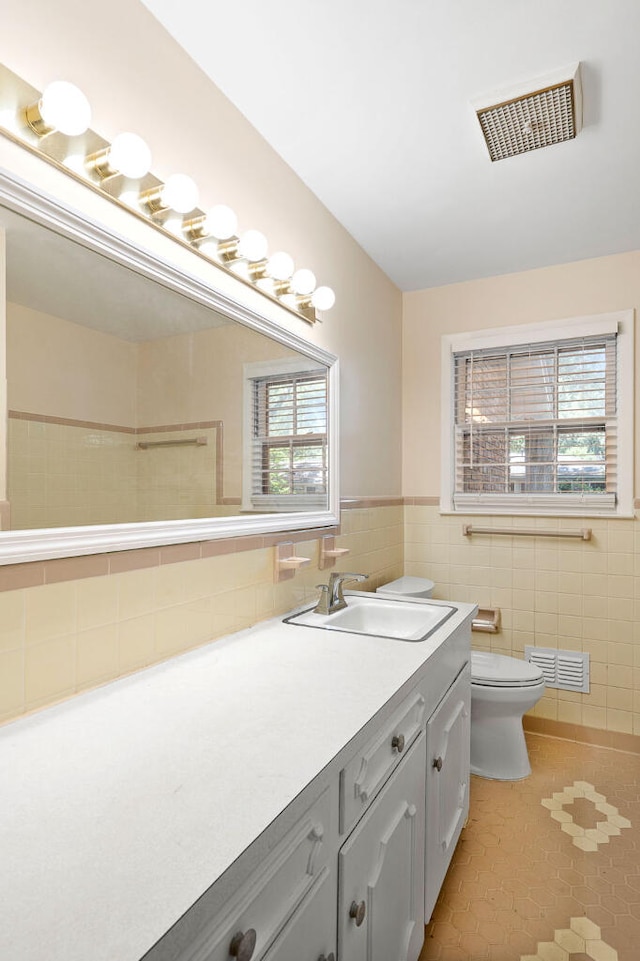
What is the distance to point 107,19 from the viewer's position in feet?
3.90

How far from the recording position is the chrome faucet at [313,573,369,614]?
1852 millimetres

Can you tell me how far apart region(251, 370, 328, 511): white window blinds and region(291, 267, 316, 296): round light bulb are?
0.29 m

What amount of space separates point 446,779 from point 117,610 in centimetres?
112

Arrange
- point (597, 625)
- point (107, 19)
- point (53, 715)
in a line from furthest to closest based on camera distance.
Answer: point (597, 625), point (107, 19), point (53, 715)

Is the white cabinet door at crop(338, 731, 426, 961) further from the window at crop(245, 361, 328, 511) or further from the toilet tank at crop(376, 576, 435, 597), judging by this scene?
the toilet tank at crop(376, 576, 435, 597)

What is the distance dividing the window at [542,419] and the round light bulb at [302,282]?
4.43ft

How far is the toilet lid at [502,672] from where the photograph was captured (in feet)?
7.34

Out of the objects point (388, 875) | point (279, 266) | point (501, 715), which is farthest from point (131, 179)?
point (501, 715)

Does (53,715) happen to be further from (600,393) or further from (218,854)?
(600,393)

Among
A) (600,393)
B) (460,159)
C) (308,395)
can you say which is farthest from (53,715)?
(600,393)

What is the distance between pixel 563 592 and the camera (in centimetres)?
272

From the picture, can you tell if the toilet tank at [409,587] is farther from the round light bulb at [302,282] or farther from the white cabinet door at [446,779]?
the round light bulb at [302,282]

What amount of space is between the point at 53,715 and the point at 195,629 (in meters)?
0.45

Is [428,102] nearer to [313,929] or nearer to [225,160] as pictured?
[225,160]
